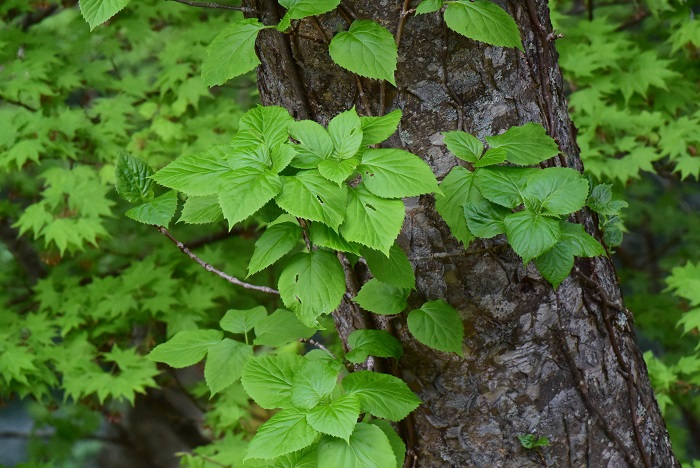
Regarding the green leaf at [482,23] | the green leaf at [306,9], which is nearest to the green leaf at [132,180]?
the green leaf at [306,9]

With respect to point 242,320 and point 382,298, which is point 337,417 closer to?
point 382,298

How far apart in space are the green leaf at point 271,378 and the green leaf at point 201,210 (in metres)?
0.25

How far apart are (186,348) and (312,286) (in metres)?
0.42

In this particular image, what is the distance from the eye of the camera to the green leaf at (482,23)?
1100 mm

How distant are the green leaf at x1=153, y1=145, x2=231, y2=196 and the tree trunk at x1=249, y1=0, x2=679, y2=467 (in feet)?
0.68

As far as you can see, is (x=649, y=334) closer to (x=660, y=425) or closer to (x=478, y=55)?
(x=660, y=425)

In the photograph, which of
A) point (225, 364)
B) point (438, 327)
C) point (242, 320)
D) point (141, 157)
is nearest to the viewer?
point (438, 327)

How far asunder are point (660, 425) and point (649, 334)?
9.63 feet

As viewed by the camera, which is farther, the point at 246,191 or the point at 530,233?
the point at 530,233

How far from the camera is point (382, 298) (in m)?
1.26

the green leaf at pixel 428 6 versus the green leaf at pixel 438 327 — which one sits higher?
the green leaf at pixel 428 6

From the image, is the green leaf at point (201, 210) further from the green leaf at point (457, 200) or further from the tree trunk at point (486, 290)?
the green leaf at point (457, 200)

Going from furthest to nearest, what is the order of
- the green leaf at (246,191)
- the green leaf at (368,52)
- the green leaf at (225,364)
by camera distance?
the green leaf at (225,364)
the green leaf at (368,52)
the green leaf at (246,191)

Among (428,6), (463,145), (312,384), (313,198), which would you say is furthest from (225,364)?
(428,6)
